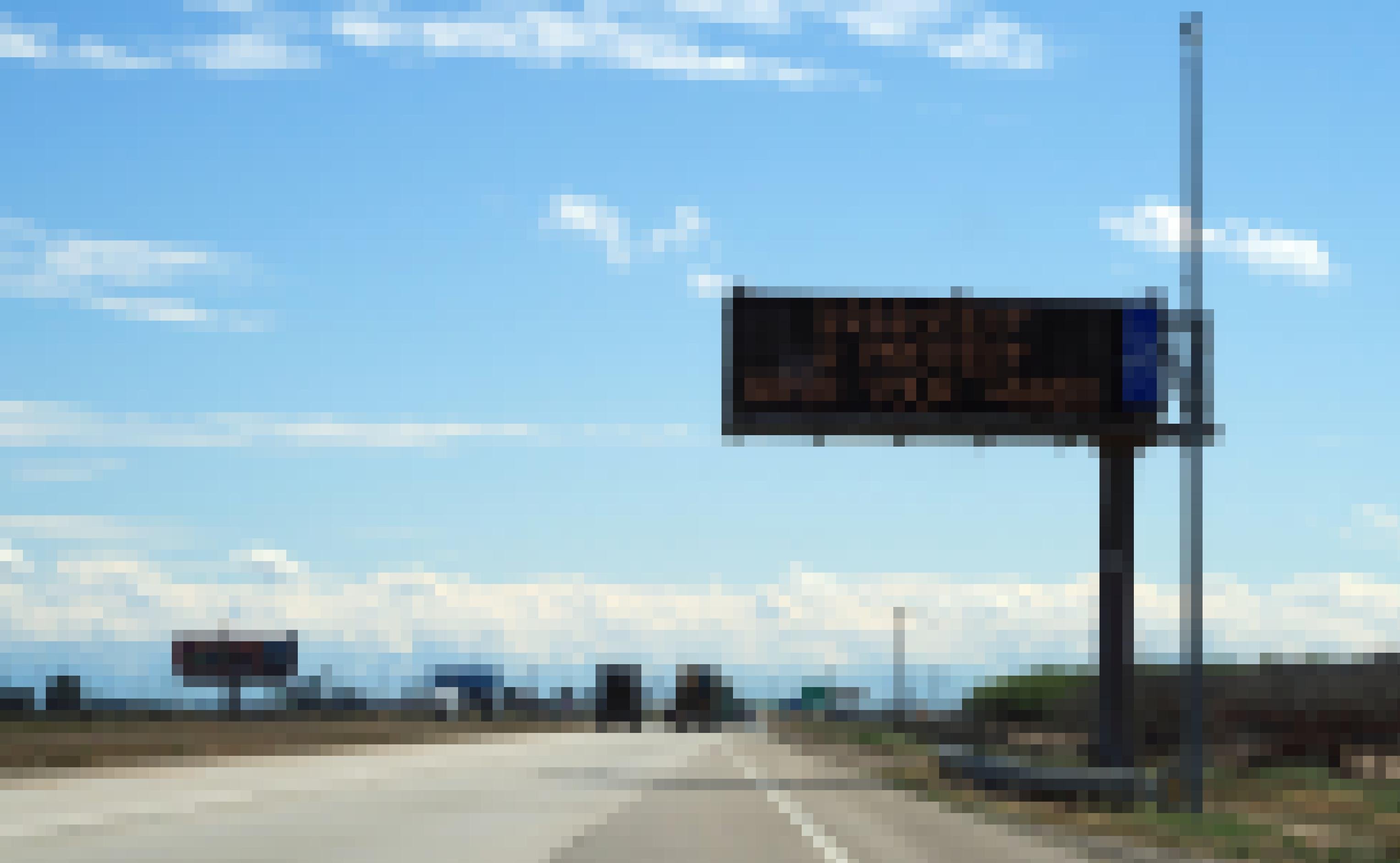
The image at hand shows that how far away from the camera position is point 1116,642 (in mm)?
37688

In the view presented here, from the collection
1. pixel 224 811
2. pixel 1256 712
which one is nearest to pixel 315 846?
pixel 224 811

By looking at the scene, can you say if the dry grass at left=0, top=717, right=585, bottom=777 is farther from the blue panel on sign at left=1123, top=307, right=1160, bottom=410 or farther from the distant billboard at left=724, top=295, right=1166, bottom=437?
the blue panel on sign at left=1123, top=307, right=1160, bottom=410

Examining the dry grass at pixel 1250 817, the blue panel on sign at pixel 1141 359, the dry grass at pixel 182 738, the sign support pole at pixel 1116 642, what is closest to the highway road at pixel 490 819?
the dry grass at pixel 1250 817

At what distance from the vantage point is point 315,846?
20703 mm

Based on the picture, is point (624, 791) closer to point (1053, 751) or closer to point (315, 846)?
point (315, 846)

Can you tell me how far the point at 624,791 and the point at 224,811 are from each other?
28.1 feet

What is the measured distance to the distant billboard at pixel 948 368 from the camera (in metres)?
38.0

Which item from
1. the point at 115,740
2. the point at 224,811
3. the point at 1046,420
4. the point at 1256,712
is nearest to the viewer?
the point at 224,811

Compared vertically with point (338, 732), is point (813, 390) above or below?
above

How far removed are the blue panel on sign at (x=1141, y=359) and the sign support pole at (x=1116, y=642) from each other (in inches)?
82.6

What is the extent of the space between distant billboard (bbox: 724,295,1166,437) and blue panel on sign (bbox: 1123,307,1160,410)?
0.02 m

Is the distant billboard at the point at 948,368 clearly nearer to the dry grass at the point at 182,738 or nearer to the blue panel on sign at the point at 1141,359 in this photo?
the blue panel on sign at the point at 1141,359

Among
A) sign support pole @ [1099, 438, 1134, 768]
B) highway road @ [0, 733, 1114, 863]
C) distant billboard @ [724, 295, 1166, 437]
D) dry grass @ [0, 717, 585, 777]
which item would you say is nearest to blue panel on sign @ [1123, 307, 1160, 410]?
distant billboard @ [724, 295, 1166, 437]

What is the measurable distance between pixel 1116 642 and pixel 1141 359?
199 inches
